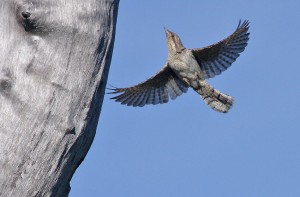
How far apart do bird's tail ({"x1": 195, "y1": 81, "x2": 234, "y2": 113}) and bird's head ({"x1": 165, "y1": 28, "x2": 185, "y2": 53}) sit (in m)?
0.51

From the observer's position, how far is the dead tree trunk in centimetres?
312

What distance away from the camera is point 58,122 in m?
3.21

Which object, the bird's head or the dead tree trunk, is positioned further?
the bird's head

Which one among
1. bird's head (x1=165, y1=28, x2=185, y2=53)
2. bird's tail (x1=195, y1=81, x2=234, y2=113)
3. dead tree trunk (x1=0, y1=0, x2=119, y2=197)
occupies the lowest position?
dead tree trunk (x1=0, y1=0, x2=119, y2=197)

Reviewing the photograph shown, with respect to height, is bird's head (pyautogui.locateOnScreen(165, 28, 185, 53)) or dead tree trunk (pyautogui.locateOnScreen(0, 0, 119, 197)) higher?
bird's head (pyautogui.locateOnScreen(165, 28, 185, 53))

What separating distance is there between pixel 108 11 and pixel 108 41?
0.48 feet

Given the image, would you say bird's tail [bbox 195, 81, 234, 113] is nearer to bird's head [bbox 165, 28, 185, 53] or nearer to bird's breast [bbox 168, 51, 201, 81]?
bird's breast [bbox 168, 51, 201, 81]

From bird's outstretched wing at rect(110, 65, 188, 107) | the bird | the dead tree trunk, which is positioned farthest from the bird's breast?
the dead tree trunk

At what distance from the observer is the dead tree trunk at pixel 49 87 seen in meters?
3.12

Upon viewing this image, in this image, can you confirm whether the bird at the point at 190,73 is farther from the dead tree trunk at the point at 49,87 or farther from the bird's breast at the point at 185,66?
the dead tree trunk at the point at 49,87

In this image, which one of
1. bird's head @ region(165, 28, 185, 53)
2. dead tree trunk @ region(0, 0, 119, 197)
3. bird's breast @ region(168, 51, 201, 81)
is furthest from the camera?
bird's head @ region(165, 28, 185, 53)

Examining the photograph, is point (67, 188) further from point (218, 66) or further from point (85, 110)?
point (218, 66)

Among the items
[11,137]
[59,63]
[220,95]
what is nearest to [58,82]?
[59,63]

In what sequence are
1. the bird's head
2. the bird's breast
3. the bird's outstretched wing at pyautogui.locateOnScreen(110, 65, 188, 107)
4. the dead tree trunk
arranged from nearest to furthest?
the dead tree trunk
the bird's breast
the bird's head
the bird's outstretched wing at pyautogui.locateOnScreen(110, 65, 188, 107)
